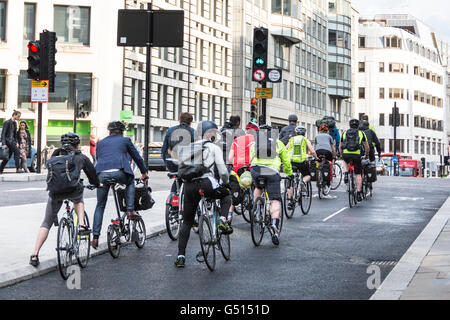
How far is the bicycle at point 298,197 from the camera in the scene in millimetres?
15715

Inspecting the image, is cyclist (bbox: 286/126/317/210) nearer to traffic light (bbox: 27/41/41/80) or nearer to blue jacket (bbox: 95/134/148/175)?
blue jacket (bbox: 95/134/148/175)

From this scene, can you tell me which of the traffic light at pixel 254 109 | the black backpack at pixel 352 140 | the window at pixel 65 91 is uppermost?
the window at pixel 65 91

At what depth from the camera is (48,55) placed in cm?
2355

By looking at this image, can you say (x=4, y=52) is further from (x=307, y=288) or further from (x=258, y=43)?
(x=307, y=288)

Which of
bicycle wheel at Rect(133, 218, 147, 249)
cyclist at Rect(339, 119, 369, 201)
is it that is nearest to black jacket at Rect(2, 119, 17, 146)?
cyclist at Rect(339, 119, 369, 201)

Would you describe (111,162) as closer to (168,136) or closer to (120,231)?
(120,231)

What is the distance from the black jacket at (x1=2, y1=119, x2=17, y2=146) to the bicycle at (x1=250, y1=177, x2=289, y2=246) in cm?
1619

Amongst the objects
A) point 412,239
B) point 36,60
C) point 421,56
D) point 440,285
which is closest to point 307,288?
point 440,285

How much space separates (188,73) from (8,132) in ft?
96.3

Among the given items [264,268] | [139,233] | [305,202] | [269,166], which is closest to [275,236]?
[269,166]

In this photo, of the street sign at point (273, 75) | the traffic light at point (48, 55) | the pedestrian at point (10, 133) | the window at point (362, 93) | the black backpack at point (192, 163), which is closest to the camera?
the black backpack at point (192, 163)

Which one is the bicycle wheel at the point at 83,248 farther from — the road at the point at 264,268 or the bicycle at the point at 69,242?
Answer: the road at the point at 264,268

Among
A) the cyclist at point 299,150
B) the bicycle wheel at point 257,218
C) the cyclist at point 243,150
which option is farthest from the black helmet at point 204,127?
the cyclist at point 299,150

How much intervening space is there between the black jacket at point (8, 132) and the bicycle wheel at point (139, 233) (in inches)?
618
